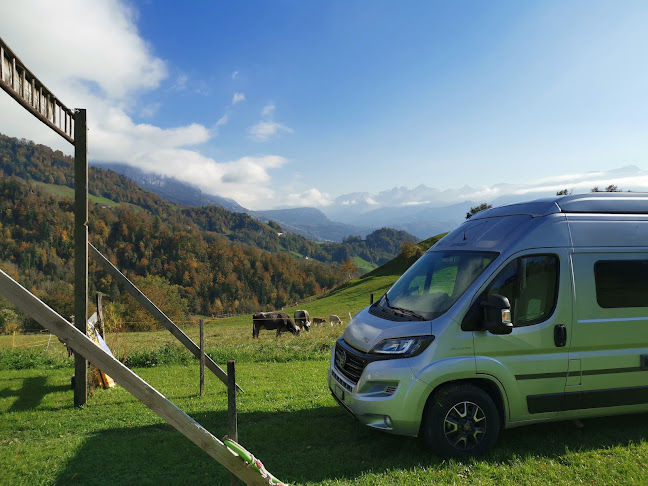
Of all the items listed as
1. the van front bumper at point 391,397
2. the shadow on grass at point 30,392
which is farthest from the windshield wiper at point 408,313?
the shadow on grass at point 30,392

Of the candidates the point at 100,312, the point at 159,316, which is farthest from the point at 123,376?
the point at 100,312

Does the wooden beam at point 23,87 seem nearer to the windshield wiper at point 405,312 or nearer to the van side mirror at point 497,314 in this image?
the windshield wiper at point 405,312

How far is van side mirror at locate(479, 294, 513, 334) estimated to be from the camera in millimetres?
4688

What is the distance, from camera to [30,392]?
8.48m

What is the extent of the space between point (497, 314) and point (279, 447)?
11.1 feet

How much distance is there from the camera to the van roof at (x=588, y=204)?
18.1ft

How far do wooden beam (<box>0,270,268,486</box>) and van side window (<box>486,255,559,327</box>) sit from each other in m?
3.59

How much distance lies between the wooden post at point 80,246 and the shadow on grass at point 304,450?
199 centimetres

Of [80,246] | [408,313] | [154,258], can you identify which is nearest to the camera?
[408,313]

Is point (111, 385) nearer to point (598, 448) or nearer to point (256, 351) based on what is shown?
point (256, 351)

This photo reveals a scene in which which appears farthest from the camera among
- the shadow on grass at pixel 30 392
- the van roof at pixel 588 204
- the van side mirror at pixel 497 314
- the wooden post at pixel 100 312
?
the wooden post at pixel 100 312

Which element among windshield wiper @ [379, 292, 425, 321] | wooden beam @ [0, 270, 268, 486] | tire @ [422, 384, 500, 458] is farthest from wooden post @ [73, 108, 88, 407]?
tire @ [422, 384, 500, 458]

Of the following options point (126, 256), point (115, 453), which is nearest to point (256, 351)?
point (115, 453)

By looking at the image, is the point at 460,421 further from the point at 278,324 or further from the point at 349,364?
the point at 278,324
